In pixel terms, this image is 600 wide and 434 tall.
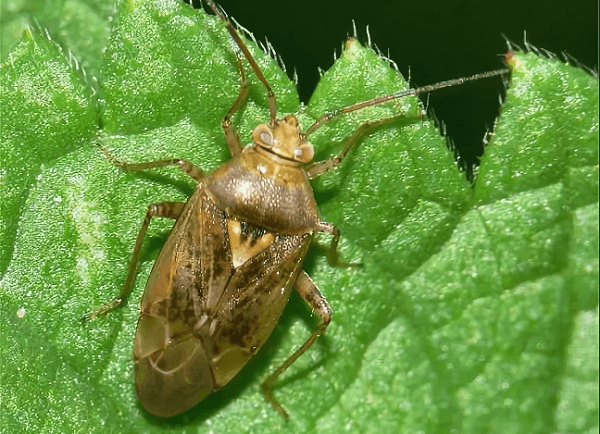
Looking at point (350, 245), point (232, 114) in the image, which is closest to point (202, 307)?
point (350, 245)

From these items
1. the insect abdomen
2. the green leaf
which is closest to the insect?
the insect abdomen

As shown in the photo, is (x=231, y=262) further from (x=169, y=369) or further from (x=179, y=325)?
(x=169, y=369)

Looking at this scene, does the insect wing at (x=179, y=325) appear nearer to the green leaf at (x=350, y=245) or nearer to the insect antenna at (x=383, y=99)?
the green leaf at (x=350, y=245)

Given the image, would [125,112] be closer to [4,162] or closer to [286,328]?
[4,162]

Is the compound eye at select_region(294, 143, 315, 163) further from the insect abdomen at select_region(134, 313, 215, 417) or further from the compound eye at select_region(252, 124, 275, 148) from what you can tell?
the insect abdomen at select_region(134, 313, 215, 417)

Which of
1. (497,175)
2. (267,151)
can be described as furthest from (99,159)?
(497,175)

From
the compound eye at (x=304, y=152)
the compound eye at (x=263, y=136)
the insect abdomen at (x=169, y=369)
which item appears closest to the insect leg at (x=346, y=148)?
the compound eye at (x=304, y=152)
